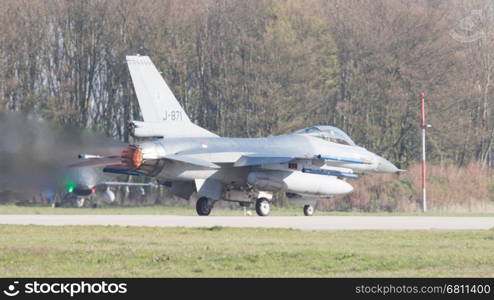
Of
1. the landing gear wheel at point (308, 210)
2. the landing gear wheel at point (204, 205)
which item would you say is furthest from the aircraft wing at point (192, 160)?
the landing gear wheel at point (308, 210)

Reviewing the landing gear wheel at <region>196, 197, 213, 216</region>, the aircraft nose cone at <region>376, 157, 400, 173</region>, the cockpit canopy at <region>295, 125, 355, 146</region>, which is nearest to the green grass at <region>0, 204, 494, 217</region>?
the aircraft nose cone at <region>376, 157, 400, 173</region>

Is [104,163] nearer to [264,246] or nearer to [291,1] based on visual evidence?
[264,246]

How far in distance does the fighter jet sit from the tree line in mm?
16618

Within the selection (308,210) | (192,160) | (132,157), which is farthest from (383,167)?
(132,157)

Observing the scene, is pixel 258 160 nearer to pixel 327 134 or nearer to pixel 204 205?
pixel 204 205

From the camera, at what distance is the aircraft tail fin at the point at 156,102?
30.8 meters

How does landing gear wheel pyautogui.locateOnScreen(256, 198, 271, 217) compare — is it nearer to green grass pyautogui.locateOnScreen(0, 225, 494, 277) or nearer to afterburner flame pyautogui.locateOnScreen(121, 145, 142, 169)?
afterburner flame pyautogui.locateOnScreen(121, 145, 142, 169)

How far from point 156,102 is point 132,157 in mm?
2872

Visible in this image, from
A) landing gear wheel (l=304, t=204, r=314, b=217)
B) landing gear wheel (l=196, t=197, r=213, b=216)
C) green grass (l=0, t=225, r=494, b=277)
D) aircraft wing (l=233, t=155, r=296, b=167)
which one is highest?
aircraft wing (l=233, t=155, r=296, b=167)

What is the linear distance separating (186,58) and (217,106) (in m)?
2.99

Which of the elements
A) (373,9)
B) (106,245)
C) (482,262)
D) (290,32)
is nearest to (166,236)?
(106,245)

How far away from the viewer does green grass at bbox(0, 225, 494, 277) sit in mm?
14625

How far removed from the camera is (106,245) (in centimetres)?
1803

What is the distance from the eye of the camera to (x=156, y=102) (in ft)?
101
